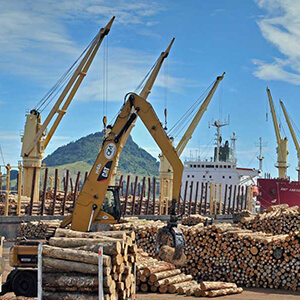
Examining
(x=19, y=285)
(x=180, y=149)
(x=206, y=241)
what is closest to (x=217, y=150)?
(x=180, y=149)

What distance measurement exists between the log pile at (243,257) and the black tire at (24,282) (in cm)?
592

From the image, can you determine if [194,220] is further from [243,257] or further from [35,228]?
[243,257]

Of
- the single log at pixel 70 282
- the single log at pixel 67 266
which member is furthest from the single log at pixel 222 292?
→ the single log at pixel 67 266

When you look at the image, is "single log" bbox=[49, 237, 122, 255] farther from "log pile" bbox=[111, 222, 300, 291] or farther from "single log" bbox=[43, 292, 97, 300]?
"log pile" bbox=[111, 222, 300, 291]

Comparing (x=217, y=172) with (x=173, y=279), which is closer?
(x=173, y=279)

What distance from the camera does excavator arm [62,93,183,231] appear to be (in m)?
15.0

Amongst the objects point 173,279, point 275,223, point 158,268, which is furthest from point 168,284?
point 275,223

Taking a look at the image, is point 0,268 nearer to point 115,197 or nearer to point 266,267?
point 115,197

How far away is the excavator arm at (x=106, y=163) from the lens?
15.0m

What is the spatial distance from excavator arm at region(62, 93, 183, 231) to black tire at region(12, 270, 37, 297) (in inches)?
162

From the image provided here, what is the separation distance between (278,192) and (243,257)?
94.2 feet

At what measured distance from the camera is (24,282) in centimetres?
1132

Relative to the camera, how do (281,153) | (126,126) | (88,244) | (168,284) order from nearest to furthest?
(88,244), (168,284), (126,126), (281,153)

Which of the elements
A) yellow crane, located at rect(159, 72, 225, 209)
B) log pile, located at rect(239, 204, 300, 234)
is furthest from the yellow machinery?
yellow crane, located at rect(159, 72, 225, 209)
